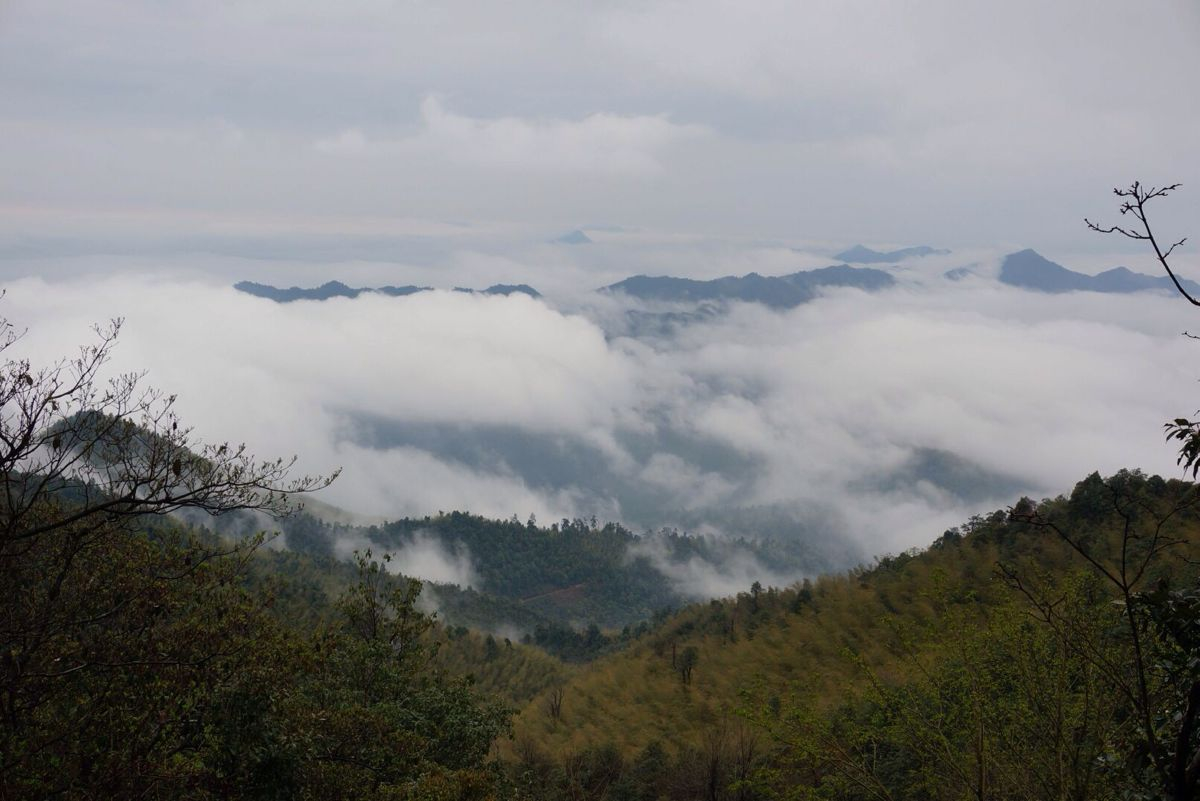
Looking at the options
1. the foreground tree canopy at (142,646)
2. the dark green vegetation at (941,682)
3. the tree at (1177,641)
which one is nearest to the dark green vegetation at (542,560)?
the dark green vegetation at (941,682)

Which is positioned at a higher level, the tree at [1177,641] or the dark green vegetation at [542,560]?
the tree at [1177,641]

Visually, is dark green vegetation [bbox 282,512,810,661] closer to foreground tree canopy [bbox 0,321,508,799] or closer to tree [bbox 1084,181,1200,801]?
foreground tree canopy [bbox 0,321,508,799]

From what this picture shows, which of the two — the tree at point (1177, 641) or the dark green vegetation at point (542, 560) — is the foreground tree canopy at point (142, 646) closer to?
the tree at point (1177, 641)

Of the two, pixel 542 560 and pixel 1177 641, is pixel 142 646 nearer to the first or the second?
pixel 1177 641

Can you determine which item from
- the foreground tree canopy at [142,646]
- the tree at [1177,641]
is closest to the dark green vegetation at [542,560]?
the foreground tree canopy at [142,646]

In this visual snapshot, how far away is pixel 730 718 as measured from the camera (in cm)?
3878

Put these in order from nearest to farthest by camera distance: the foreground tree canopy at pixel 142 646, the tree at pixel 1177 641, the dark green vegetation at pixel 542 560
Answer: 1. the tree at pixel 1177 641
2. the foreground tree canopy at pixel 142 646
3. the dark green vegetation at pixel 542 560

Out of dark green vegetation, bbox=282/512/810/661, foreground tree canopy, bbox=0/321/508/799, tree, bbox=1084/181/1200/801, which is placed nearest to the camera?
tree, bbox=1084/181/1200/801

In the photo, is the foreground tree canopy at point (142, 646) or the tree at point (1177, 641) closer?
the tree at point (1177, 641)

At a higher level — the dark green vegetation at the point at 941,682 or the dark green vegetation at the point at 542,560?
the dark green vegetation at the point at 941,682

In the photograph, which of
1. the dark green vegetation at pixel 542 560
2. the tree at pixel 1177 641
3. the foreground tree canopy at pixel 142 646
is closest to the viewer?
the tree at pixel 1177 641

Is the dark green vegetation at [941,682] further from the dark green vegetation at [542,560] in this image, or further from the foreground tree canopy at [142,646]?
the dark green vegetation at [542,560]

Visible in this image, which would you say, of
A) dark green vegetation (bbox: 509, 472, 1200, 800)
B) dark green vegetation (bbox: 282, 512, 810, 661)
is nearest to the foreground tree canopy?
dark green vegetation (bbox: 509, 472, 1200, 800)

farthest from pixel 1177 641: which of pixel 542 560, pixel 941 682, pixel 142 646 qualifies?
pixel 542 560
